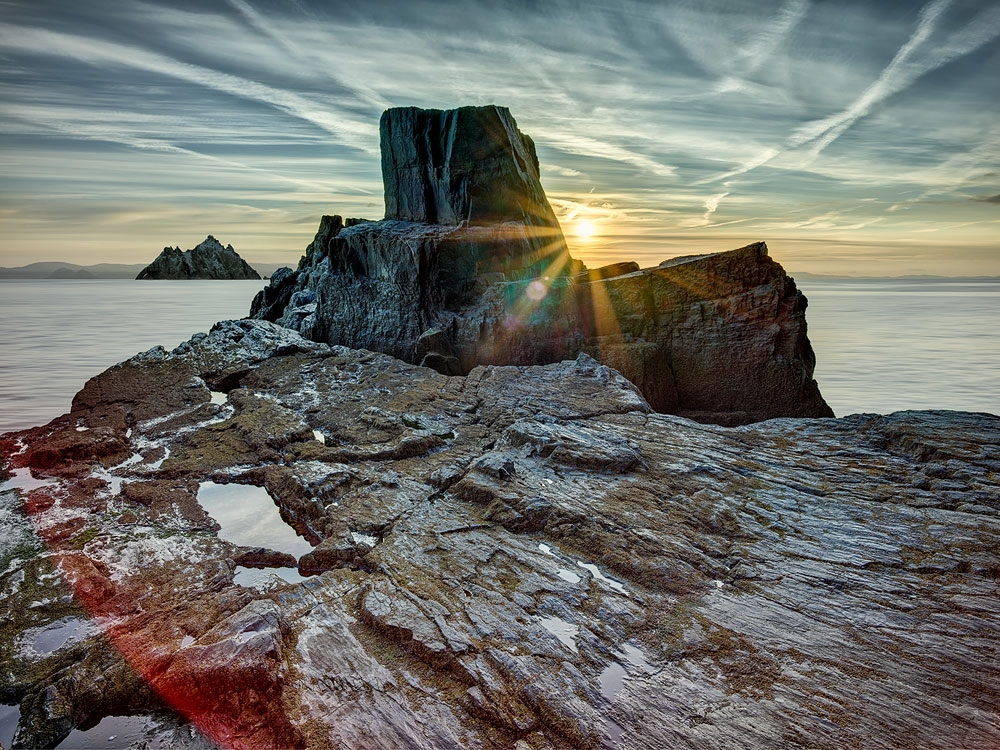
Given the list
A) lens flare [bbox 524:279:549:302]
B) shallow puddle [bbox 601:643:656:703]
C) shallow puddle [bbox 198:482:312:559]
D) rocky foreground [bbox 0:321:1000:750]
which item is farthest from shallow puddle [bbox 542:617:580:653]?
lens flare [bbox 524:279:549:302]

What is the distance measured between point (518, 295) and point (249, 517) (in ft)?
44.5

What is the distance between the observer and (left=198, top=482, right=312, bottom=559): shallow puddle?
10.2 metres

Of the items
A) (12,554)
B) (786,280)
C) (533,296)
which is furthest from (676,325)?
(12,554)

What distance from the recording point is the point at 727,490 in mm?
10062

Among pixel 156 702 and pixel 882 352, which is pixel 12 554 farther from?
pixel 882 352

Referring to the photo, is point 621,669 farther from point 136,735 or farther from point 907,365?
point 907,365

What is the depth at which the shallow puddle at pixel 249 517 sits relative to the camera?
10.2 metres

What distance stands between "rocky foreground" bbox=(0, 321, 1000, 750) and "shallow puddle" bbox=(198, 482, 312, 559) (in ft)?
0.89

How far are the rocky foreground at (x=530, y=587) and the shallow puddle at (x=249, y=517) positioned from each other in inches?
10.6

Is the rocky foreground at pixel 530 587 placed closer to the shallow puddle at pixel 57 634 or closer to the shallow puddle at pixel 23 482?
the shallow puddle at pixel 57 634

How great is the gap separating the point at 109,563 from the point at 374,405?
312 inches

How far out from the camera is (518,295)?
2183 cm

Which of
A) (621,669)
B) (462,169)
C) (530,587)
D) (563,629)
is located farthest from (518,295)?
(621,669)

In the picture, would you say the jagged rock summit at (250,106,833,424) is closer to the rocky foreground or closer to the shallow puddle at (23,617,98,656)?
the rocky foreground
